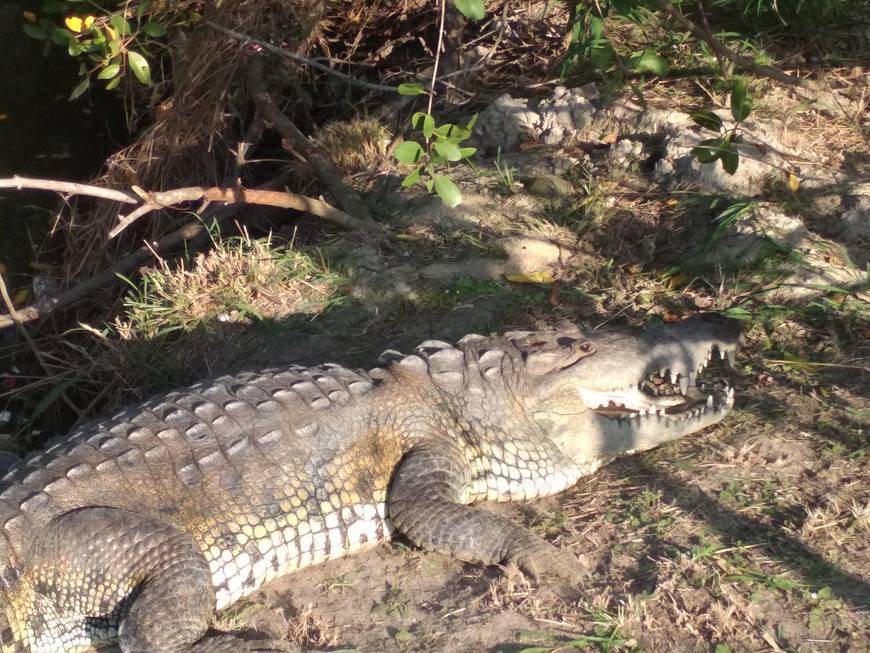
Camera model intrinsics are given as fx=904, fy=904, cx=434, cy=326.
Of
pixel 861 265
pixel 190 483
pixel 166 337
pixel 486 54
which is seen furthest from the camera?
pixel 486 54

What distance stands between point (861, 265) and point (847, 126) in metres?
1.28

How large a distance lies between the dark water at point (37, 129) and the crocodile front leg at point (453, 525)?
12.8ft

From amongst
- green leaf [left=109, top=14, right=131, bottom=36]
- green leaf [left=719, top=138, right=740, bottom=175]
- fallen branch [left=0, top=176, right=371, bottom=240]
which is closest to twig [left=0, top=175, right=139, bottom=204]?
fallen branch [left=0, top=176, right=371, bottom=240]

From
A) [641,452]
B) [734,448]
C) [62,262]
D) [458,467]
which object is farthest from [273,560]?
[62,262]

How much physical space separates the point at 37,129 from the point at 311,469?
4.38 meters

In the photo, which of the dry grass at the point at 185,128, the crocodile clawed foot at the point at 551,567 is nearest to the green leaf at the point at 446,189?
the crocodile clawed foot at the point at 551,567

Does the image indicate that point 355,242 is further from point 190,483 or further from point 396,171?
point 190,483

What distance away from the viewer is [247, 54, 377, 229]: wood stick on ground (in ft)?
18.2

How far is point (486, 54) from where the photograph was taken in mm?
6113

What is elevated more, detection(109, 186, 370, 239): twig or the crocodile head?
detection(109, 186, 370, 239): twig

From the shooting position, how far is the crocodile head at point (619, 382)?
3.97 meters

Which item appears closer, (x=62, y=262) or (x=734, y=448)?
(x=734, y=448)

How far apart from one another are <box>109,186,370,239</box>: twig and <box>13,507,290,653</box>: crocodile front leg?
71.1 inches

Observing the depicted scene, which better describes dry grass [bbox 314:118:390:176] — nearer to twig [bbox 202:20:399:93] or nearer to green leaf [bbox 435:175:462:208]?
twig [bbox 202:20:399:93]
